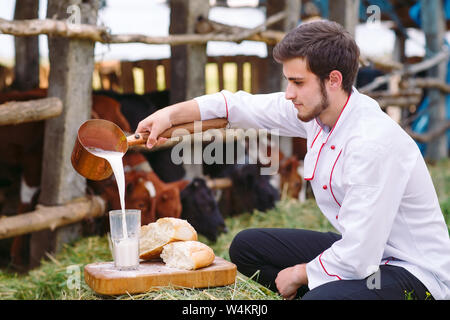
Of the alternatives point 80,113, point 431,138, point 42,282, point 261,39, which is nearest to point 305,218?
point 261,39

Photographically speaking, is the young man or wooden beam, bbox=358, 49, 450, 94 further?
wooden beam, bbox=358, 49, 450, 94

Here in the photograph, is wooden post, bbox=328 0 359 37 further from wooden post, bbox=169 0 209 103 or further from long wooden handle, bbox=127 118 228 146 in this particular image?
long wooden handle, bbox=127 118 228 146

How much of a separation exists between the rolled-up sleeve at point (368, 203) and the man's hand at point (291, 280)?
23 cm

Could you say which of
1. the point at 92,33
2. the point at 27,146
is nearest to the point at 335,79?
the point at 92,33

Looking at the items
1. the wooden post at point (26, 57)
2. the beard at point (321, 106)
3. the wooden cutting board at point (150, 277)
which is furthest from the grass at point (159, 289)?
the wooden post at point (26, 57)

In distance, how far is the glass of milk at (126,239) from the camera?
2.53 m

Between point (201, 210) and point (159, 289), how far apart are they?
2.71 m

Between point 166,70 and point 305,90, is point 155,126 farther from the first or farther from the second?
point 166,70

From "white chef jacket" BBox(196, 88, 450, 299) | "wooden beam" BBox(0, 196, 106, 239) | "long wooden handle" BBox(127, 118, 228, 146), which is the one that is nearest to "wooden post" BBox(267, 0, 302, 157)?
"wooden beam" BBox(0, 196, 106, 239)

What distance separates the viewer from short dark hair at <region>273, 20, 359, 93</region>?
99.5 inches

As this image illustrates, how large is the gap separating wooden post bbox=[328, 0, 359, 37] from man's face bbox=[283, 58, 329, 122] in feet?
14.8

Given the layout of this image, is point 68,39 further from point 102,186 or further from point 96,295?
point 96,295

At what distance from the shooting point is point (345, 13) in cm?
686

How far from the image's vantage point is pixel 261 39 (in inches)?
235
